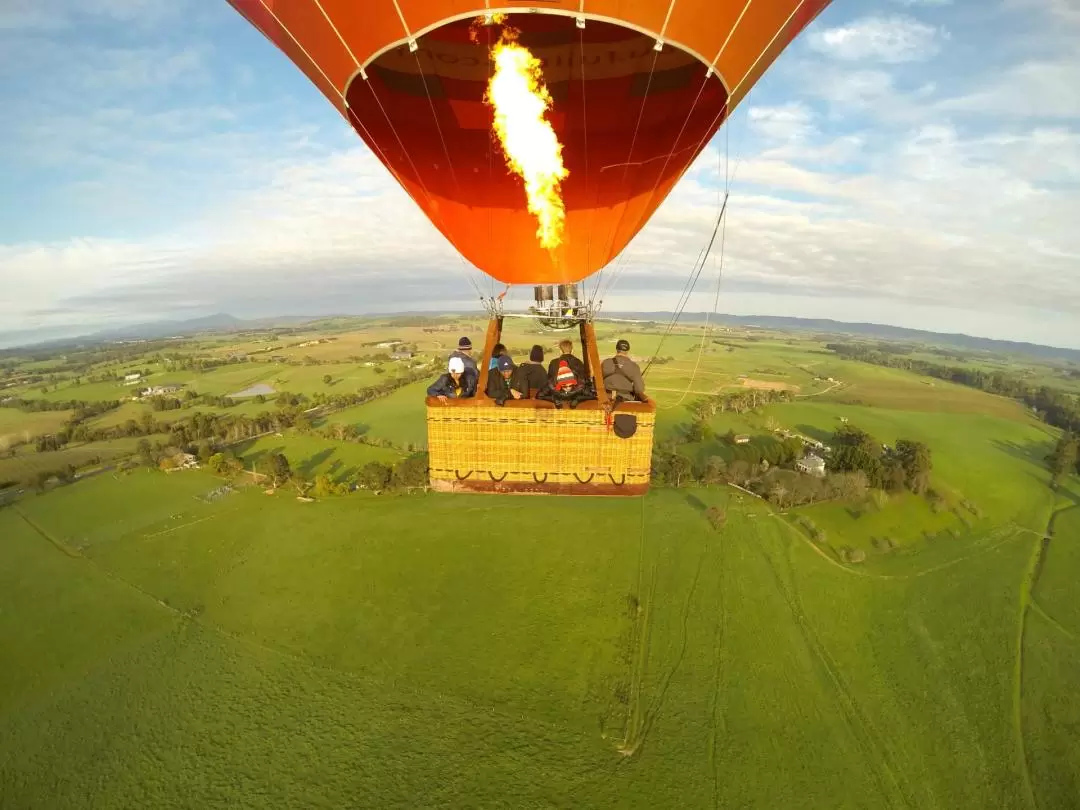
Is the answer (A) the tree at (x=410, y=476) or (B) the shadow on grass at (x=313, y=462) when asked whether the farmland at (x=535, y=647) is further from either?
(A) the tree at (x=410, y=476)

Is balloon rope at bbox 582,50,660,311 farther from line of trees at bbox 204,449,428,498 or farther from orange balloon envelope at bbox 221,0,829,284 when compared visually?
line of trees at bbox 204,449,428,498

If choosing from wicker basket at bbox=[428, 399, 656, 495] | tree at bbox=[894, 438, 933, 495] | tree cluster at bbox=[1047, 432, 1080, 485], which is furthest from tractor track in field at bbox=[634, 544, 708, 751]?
tree cluster at bbox=[1047, 432, 1080, 485]

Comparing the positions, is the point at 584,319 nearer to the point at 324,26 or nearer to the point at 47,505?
the point at 324,26

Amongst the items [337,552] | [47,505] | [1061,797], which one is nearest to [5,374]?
[47,505]

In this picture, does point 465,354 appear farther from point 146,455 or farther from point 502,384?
point 146,455

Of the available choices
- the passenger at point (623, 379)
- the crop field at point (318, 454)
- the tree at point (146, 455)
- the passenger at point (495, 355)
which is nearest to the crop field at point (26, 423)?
the tree at point (146, 455)

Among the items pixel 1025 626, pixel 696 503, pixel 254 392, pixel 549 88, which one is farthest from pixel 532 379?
pixel 254 392
